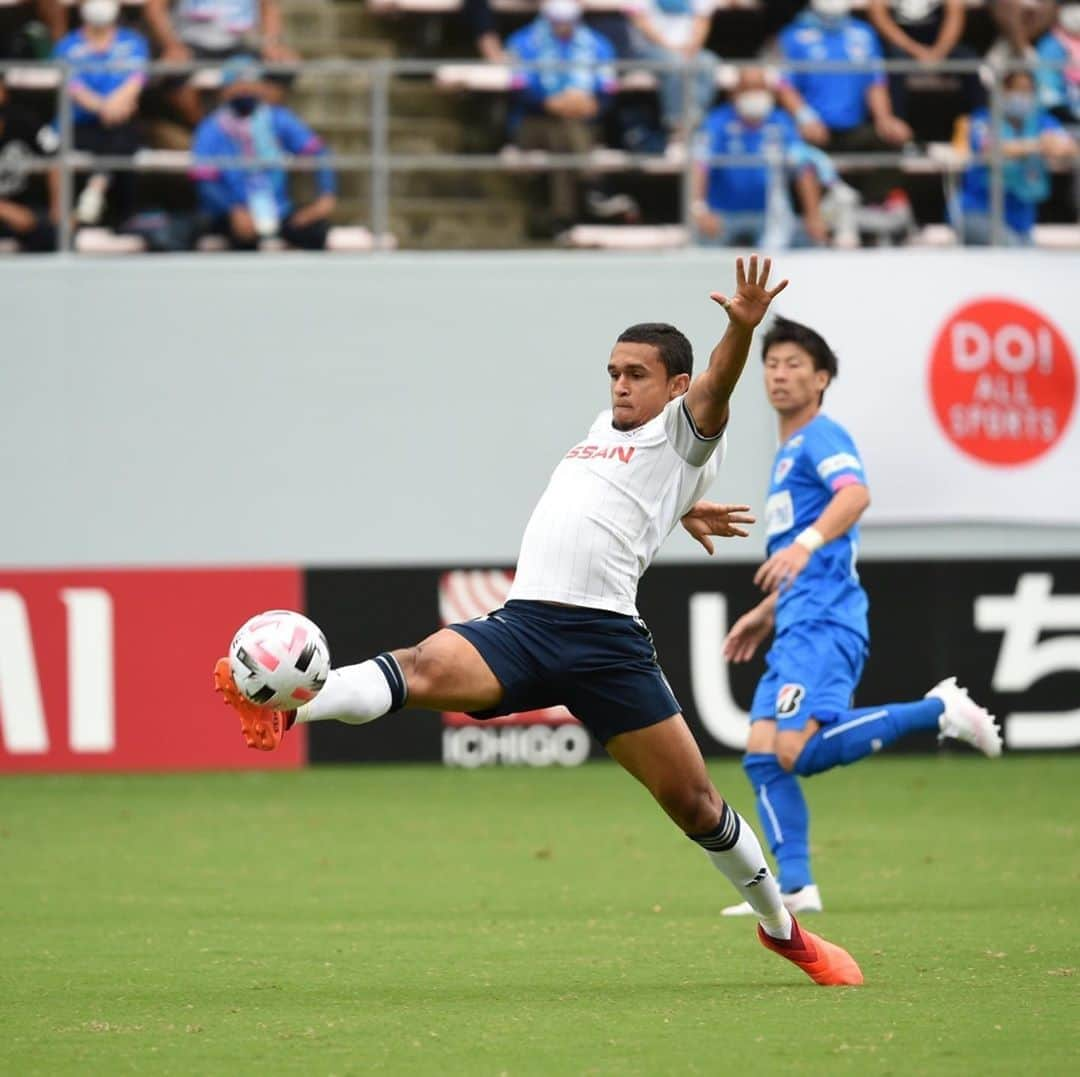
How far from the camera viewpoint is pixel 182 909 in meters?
9.13

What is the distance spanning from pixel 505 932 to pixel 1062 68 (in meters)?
9.72

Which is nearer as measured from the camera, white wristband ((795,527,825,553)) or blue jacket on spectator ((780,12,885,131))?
white wristband ((795,527,825,553))

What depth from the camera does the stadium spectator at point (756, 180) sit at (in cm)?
1534

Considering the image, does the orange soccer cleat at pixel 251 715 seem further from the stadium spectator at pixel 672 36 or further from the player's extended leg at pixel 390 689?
the stadium spectator at pixel 672 36

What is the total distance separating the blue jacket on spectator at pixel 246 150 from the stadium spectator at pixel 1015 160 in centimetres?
473

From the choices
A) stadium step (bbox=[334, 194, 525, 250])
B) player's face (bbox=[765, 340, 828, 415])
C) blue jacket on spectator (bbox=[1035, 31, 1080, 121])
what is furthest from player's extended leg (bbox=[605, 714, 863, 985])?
blue jacket on spectator (bbox=[1035, 31, 1080, 121])

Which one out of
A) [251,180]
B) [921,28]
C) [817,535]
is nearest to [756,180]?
[921,28]

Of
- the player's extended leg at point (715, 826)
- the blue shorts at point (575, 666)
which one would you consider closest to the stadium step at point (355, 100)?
the blue shorts at point (575, 666)

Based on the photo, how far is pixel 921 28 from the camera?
55.2 ft

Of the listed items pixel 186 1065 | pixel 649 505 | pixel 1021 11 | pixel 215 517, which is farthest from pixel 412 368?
pixel 186 1065

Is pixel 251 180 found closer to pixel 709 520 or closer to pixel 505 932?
pixel 505 932

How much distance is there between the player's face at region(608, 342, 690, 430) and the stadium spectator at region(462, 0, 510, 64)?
974 centimetres

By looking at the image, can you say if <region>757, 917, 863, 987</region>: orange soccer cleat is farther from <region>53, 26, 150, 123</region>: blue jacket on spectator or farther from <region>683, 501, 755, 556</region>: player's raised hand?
<region>53, 26, 150, 123</region>: blue jacket on spectator

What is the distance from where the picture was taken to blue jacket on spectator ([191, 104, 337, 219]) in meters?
15.3
